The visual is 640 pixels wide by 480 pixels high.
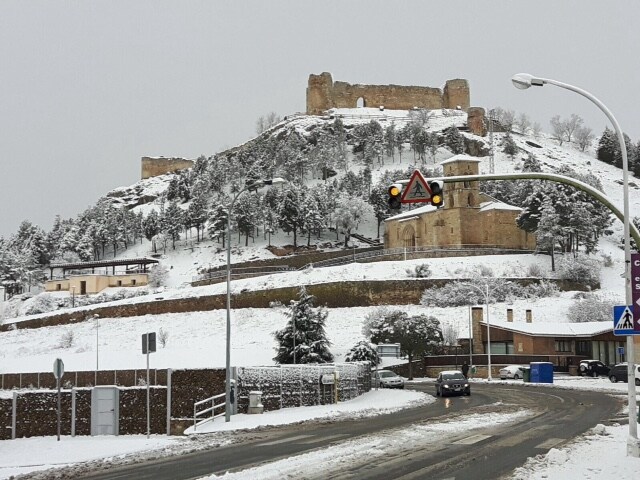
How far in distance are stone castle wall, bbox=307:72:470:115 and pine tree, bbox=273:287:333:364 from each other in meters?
131

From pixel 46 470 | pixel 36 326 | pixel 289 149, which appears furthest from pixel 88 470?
pixel 289 149

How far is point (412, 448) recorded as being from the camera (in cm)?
1777

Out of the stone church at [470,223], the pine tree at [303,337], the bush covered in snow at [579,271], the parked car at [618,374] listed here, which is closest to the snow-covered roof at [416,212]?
the stone church at [470,223]

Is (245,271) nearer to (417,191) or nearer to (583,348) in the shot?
(583,348)

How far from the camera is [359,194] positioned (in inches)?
4914

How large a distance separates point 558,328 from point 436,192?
4968 centimetres

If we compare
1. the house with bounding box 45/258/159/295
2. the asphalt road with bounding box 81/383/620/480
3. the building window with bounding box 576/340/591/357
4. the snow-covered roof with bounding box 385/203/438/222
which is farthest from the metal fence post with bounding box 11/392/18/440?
the house with bounding box 45/258/159/295

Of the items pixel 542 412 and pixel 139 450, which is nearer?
pixel 139 450

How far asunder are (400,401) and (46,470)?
19.9 meters

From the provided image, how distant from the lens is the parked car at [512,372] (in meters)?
56.0

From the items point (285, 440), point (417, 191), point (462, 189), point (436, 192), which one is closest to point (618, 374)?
point (285, 440)

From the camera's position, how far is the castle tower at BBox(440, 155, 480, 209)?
310 feet

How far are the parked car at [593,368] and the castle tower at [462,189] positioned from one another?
3914 centimetres

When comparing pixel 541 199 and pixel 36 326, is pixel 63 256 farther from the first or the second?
pixel 541 199
